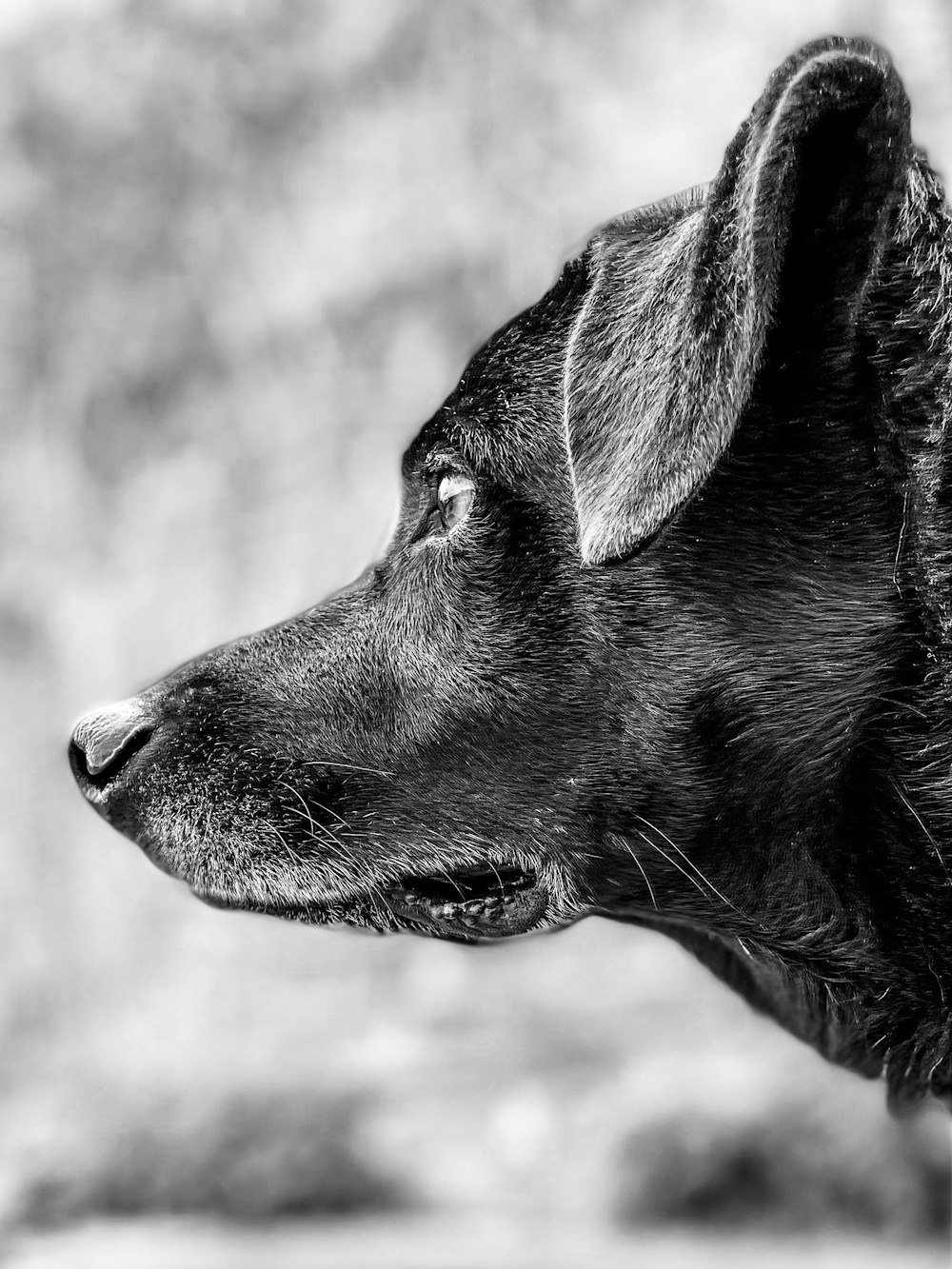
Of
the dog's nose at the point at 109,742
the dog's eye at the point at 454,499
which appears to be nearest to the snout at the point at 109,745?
the dog's nose at the point at 109,742

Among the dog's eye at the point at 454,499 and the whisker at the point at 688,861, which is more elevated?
the dog's eye at the point at 454,499

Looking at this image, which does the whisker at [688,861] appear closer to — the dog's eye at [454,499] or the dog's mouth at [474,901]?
the dog's mouth at [474,901]

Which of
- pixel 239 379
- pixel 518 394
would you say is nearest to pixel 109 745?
pixel 518 394

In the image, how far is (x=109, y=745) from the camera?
221cm

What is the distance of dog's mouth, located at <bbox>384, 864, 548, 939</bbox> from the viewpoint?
Answer: 2.11m

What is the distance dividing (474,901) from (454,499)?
2.04 ft

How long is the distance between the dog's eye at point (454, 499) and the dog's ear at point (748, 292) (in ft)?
1.10

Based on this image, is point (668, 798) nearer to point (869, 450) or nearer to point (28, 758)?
point (869, 450)

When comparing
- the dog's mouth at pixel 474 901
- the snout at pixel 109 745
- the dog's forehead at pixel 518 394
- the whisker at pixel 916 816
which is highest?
the dog's forehead at pixel 518 394

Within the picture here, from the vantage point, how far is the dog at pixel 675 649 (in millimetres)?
1705

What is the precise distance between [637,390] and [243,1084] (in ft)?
12.2

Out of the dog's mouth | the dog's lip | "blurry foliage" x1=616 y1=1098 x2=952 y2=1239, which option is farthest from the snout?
"blurry foliage" x1=616 y1=1098 x2=952 y2=1239

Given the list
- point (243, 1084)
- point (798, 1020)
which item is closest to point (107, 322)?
point (243, 1084)

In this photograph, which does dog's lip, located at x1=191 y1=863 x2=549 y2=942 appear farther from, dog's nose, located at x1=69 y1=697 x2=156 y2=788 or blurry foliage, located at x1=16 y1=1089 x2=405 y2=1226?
blurry foliage, located at x1=16 y1=1089 x2=405 y2=1226
